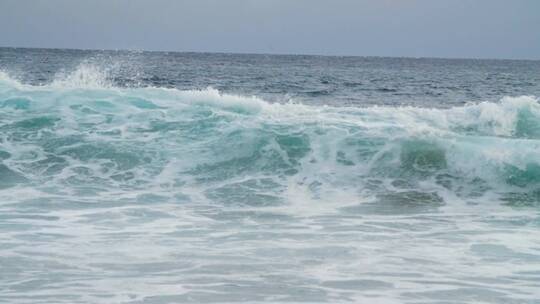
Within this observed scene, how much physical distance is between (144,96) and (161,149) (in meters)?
3.60

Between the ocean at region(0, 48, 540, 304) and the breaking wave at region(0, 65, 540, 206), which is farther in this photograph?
the breaking wave at region(0, 65, 540, 206)

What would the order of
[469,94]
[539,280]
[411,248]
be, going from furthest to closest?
1. [469,94]
2. [411,248]
3. [539,280]

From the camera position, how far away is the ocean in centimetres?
612

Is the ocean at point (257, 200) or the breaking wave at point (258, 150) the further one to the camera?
the breaking wave at point (258, 150)

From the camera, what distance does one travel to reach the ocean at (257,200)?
20.1 ft

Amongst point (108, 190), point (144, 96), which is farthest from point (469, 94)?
point (108, 190)

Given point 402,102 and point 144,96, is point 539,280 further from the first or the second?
point 402,102

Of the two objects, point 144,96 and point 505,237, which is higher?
point 144,96

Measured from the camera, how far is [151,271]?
6.39 meters

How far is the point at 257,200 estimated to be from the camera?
32.6 feet

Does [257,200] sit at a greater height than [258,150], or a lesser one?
lesser

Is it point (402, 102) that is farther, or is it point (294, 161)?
point (402, 102)

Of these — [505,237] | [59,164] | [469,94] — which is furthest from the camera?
[469,94]

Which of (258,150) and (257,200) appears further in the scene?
(258,150)
